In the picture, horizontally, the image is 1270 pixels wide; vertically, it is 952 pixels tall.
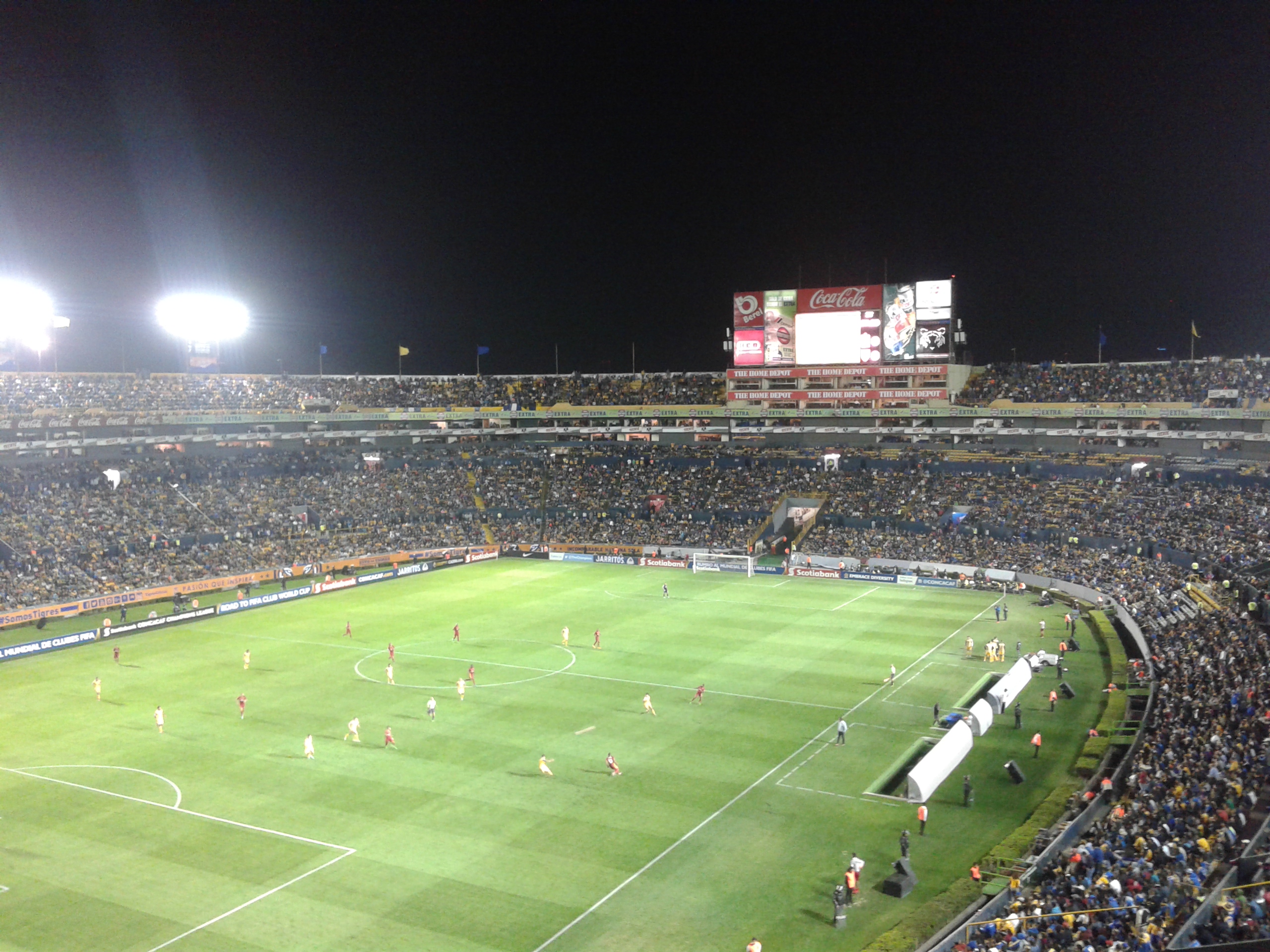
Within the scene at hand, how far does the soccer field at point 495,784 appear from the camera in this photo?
940 inches

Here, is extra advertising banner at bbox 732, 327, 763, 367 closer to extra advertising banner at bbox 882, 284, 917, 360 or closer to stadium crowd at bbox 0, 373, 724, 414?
extra advertising banner at bbox 882, 284, 917, 360

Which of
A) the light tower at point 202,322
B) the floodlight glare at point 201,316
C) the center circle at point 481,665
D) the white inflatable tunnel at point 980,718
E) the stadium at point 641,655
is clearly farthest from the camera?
the light tower at point 202,322

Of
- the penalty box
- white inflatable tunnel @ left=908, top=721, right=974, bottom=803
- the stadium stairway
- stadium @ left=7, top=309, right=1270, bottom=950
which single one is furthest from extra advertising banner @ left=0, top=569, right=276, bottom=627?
white inflatable tunnel @ left=908, top=721, right=974, bottom=803

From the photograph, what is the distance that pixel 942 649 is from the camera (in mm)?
49562

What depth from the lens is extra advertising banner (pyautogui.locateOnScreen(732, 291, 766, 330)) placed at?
81125 mm

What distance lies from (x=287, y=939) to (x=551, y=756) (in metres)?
13.1

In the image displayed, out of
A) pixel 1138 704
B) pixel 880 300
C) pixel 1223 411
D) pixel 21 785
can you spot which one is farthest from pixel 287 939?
pixel 1223 411

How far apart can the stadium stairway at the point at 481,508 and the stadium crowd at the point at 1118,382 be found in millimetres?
42665

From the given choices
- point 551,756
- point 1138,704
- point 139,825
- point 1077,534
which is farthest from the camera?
point 1077,534

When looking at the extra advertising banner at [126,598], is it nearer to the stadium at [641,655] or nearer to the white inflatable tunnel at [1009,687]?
the stadium at [641,655]

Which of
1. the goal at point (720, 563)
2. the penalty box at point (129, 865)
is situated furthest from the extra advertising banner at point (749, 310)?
the penalty box at point (129, 865)

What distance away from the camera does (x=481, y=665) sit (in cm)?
4734

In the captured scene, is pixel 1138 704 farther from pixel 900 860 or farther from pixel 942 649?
pixel 900 860

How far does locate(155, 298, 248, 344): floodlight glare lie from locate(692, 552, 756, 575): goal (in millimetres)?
46015
